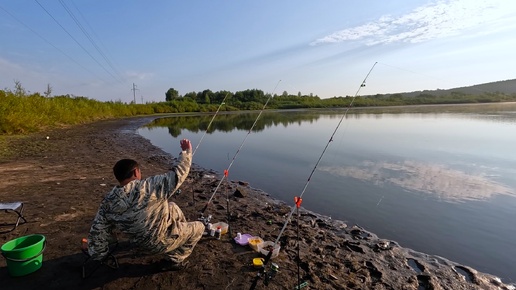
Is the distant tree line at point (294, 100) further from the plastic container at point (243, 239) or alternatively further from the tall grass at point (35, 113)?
the plastic container at point (243, 239)

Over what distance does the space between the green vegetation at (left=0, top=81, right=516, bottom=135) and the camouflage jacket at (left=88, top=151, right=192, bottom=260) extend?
15.8 ft

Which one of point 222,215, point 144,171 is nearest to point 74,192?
point 144,171

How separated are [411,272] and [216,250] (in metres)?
3.02

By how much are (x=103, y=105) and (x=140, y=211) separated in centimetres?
4813

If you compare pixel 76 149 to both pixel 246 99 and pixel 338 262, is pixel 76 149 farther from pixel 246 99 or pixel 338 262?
pixel 246 99

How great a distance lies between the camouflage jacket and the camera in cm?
330

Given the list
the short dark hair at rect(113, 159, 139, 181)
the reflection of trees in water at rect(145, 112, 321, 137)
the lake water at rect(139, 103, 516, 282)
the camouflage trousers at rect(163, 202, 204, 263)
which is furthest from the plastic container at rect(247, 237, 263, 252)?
the reflection of trees in water at rect(145, 112, 321, 137)

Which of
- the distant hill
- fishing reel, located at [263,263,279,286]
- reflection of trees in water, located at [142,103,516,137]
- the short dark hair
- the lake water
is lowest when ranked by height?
the lake water

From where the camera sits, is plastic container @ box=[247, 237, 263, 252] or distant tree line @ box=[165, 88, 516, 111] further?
distant tree line @ box=[165, 88, 516, 111]

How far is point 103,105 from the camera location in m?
45.0

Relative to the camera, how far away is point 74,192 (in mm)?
7480

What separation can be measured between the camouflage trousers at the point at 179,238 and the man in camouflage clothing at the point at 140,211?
1 centimetres

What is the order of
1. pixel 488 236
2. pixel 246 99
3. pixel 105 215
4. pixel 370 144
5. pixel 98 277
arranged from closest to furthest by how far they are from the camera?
pixel 105 215 → pixel 98 277 → pixel 488 236 → pixel 370 144 → pixel 246 99

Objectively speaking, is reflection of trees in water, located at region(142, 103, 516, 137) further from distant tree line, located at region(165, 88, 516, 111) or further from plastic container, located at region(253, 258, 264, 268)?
distant tree line, located at region(165, 88, 516, 111)
